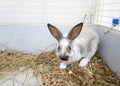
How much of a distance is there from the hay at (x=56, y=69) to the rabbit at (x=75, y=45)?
0.09 m

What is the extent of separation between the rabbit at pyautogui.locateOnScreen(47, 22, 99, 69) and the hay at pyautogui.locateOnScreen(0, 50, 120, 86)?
0.09m

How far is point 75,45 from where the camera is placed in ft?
6.59

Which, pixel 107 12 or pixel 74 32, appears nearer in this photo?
pixel 74 32

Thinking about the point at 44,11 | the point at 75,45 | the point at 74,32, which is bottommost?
the point at 75,45

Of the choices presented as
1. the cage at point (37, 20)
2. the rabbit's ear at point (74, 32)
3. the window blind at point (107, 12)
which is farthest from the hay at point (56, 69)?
the window blind at point (107, 12)

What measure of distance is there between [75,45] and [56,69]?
320 millimetres

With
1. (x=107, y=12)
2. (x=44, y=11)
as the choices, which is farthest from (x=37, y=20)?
(x=107, y=12)

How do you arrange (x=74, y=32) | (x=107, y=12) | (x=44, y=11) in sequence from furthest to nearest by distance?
(x=44, y=11), (x=107, y=12), (x=74, y=32)

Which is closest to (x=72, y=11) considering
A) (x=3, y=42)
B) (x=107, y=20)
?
(x=107, y=20)

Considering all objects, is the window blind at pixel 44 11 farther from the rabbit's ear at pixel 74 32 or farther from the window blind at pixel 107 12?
the rabbit's ear at pixel 74 32

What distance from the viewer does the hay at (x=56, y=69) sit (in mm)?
1792

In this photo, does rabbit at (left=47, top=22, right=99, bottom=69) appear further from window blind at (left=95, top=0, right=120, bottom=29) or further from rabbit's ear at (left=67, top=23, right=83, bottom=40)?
window blind at (left=95, top=0, right=120, bottom=29)

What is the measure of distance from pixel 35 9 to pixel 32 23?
187 millimetres

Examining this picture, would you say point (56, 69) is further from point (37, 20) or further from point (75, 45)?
point (37, 20)
